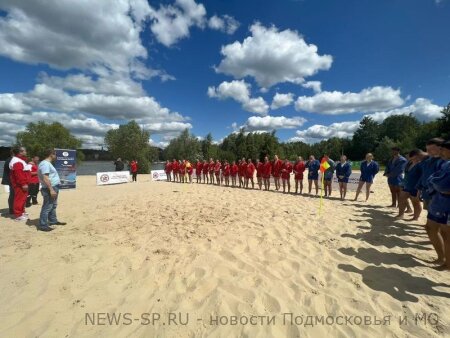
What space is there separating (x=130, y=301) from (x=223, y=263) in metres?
1.51

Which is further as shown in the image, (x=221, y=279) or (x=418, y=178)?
(x=418, y=178)

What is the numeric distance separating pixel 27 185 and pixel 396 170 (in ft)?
35.6

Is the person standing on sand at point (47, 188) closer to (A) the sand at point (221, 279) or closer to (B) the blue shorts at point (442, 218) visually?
(A) the sand at point (221, 279)

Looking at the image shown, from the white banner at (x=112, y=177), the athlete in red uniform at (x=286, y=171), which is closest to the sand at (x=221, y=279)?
the athlete in red uniform at (x=286, y=171)

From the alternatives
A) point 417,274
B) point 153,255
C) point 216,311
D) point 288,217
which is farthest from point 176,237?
point 417,274

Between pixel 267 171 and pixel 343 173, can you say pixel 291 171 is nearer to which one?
pixel 267 171

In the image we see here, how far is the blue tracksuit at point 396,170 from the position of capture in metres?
7.98

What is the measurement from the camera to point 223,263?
4273mm

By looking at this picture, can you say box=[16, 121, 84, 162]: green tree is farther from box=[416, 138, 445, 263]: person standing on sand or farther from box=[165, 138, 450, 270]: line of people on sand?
box=[416, 138, 445, 263]: person standing on sand

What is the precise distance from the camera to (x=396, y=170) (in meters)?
8.13

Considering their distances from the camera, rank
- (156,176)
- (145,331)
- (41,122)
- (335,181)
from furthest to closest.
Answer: (41,122)
(156,176)
(335,181)
(145,331)

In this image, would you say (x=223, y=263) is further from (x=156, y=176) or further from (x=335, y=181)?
(x=156, y=176)

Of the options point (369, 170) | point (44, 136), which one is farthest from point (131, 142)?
point (369, 170)

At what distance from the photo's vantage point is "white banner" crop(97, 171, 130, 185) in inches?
751
